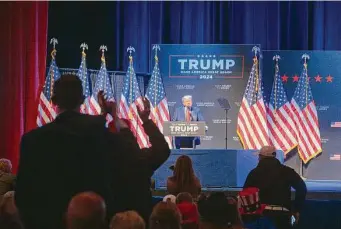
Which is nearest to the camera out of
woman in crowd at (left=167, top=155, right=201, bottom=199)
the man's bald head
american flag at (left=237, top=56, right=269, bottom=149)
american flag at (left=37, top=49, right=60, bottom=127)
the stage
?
the man's bald head

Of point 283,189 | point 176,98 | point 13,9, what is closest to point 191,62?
point 176,98

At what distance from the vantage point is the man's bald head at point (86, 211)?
107 inches

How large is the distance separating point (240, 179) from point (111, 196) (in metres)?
5.78

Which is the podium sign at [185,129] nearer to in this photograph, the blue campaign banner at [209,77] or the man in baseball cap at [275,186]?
the blue campaign banner at [209,77]

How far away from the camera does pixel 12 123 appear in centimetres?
1108

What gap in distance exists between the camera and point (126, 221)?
9.97 feet

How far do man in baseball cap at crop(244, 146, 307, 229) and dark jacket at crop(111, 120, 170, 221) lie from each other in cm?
306

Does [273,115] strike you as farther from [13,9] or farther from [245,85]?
[13,9]

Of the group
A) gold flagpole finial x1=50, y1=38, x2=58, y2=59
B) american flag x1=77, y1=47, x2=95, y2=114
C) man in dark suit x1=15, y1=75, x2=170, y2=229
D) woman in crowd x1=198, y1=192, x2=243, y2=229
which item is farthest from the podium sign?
man in dark suit x1=15, y1=75, x2=170, y2=229

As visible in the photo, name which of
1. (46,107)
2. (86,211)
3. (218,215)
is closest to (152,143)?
(218,215)

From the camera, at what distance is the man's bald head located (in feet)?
8.89

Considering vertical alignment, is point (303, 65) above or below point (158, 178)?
above

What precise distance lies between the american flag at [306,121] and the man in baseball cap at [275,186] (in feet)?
17.6

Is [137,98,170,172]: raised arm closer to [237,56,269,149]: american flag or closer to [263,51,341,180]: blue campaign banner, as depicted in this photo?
[237,56,269,149]: american flag
